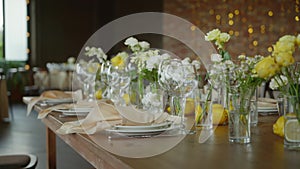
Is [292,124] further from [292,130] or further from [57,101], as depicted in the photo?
[57,101]

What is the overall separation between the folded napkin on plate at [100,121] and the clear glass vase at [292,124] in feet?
1.81

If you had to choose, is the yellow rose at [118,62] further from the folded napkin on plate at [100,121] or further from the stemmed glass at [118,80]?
the folded napkin on plate at [100,121]

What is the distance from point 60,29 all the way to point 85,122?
11240 mm

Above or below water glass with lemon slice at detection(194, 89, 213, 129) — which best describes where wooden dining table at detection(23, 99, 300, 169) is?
below

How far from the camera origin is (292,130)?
1.51 metres

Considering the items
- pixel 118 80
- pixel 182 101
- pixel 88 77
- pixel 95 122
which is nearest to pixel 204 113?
pixel 182 101

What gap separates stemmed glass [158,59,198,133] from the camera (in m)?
1.94

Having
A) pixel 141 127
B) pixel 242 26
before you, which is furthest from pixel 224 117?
pixel 242 26

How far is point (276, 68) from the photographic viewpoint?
1470mm

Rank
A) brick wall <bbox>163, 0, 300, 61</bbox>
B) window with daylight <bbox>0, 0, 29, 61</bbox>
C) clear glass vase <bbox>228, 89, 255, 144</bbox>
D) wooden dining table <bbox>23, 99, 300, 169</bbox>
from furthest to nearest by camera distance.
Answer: window with daylight <bbox>0, 0, 29, 61</bbox> < brick wall <bbox>163, 0, 300, 61</bbox> < clear glass vase <bbox>228, 89, 255, 144</bbox> < wooden dining table <bbox>23, 99, 300, 169</bbox>

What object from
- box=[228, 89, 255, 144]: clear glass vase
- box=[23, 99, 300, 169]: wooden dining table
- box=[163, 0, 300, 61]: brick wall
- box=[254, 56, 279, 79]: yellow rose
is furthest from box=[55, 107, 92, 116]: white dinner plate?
box=[163, 0, 300, 61]: brick wall

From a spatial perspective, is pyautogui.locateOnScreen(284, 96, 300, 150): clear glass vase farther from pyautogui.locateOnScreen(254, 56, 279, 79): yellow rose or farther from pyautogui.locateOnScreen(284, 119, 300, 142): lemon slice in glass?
pyautogui.locateOnScreen(254, 56, 279, 79): yellow rose

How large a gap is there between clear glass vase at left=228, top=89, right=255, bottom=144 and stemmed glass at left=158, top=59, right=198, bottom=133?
1.06 feet

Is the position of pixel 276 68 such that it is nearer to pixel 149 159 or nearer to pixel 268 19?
pixel 149 159
